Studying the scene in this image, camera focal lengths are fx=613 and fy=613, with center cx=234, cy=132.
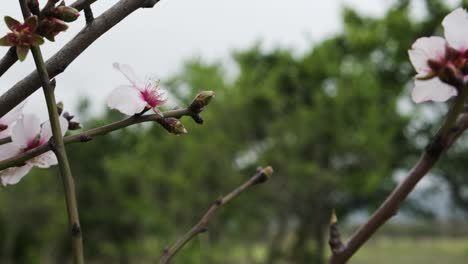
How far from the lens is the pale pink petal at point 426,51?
1.77ft

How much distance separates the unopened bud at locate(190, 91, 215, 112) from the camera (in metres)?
0.65

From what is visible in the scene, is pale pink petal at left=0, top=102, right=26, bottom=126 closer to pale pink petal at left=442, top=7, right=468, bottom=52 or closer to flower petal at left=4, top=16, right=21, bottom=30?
flower petal at left=4, top=16, right=21, bottom=30

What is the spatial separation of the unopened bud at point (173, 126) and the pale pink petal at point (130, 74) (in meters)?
0.04

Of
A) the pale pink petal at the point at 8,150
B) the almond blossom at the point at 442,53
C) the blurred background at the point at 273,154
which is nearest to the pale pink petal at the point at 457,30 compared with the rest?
the almond blossom at the point at 442,53

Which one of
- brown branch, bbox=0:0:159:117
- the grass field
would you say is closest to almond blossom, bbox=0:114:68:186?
brown branch, bbox=0:0:159:117

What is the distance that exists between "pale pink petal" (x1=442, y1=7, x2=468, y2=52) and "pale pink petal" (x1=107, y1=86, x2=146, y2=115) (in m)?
0.30

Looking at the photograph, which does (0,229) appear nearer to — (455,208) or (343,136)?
(343,136)

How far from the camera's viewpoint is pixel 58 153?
1.76 feet

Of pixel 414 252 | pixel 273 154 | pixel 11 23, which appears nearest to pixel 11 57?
pixel 11 23

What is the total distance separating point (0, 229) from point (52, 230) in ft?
14.8

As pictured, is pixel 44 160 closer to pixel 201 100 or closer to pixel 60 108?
pixel 60 108

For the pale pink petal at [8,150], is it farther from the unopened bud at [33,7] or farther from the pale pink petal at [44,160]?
the unopened bud at [33,7]

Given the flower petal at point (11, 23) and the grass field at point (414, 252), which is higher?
the flower petal at point (11, 23)

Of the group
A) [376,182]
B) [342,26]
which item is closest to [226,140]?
[376,182]
